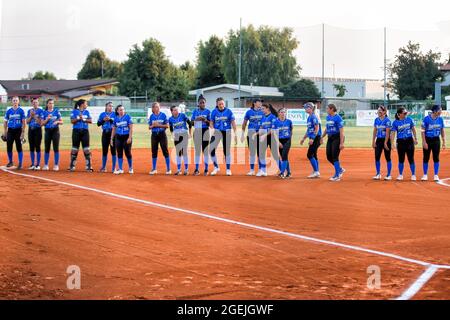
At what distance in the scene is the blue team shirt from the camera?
53.1ft

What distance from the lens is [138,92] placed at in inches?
2603

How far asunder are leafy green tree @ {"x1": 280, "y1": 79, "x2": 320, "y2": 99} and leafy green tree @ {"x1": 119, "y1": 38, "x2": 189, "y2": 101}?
11.6m

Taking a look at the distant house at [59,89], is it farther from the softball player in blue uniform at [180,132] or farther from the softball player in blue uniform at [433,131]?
the softball player in blue uniform at [433,131]

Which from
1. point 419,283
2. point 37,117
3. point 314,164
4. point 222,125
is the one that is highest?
point 37,117

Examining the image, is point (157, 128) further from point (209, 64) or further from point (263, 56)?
point (209, 64)

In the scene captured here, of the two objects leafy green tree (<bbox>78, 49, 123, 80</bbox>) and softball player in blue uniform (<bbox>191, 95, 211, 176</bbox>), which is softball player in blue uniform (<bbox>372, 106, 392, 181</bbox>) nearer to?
softball player in blue uniform (<bbox>191, 95, 211, 176</bbox>)

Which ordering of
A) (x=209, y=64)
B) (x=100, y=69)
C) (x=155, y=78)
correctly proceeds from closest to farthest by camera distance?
(x=155, y=78), (x=209, y=64), (x=100, y=69)

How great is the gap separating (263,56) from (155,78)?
1196 centimetres

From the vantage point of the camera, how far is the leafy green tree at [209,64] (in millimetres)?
63469

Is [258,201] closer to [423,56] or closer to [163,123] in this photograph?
[163,123]

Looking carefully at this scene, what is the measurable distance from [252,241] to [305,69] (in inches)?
2035

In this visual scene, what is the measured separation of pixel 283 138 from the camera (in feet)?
56.6

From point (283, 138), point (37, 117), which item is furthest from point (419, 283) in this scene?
point (37, 117)

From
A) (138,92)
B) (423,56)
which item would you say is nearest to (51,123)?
(423,56)
